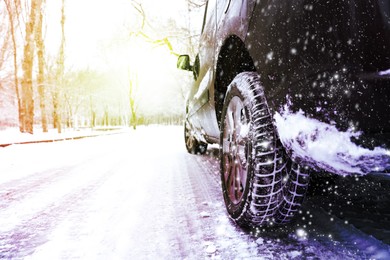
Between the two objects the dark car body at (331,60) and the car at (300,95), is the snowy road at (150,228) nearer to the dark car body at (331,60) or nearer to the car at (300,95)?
the car at (300,95)

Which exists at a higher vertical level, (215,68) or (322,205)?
(215,68)

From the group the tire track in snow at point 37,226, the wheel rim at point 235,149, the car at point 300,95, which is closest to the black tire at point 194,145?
the tire track in snow at point 37,226

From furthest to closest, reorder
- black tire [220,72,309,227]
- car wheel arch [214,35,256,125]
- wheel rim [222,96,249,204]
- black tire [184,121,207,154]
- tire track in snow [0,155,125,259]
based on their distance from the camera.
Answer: black tire [184,121,207,154]
car wheel arch [214,35,256,125]
wheel rim [222,96,249,204]
tire track in snow [0,155,125,259]
black tire [220,72,309,227]

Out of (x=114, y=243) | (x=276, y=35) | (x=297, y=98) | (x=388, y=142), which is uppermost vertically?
(x=276, y=35)

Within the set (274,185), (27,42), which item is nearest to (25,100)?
(27,42)

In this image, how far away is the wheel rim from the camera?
5.91 ft

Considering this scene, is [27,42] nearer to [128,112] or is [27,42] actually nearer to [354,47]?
[354,47]

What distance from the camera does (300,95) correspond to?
1261 millimetres

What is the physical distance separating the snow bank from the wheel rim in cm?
40

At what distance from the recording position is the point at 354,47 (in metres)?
1.06

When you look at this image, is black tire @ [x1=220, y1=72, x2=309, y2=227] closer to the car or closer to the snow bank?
the car

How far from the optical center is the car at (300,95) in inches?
41.3

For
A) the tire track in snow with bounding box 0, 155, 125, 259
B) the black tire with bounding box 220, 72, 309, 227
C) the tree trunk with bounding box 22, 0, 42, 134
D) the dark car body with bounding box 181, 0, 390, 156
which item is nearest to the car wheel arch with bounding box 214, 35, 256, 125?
the black tire with bounding box 220, 72, 309, 227

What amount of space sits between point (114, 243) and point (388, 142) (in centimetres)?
147
